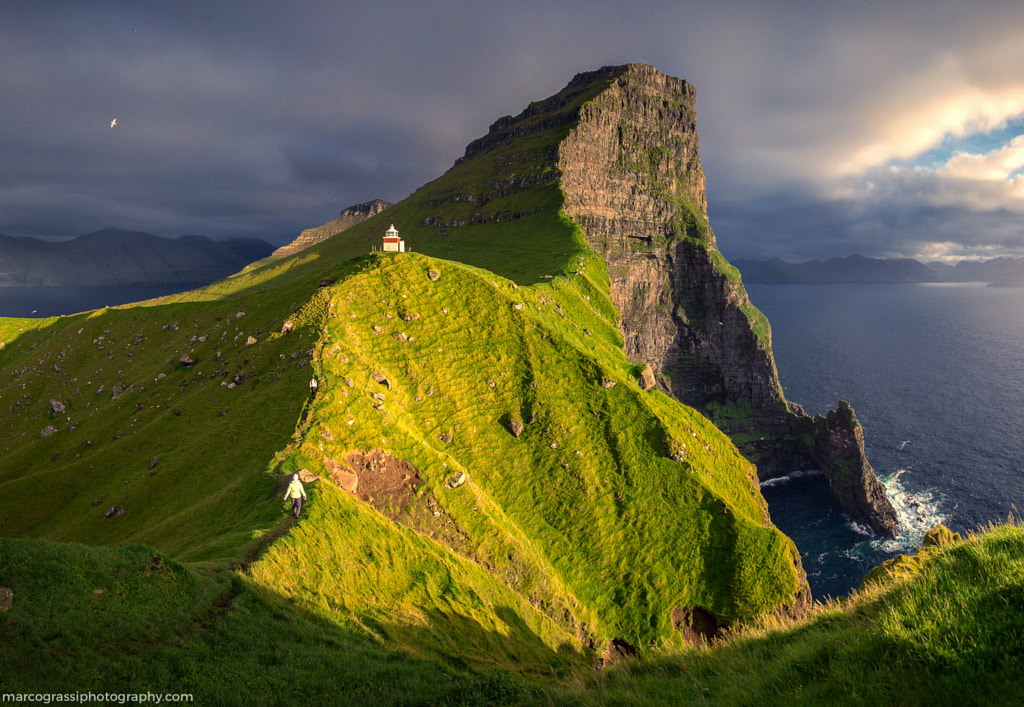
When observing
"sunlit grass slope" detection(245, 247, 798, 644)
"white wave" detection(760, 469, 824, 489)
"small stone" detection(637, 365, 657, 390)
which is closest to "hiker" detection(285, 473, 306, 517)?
"sunlit grass slope" detection(245, 247, 798, 644)

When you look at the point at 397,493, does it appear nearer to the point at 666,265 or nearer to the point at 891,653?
the point at 891,653

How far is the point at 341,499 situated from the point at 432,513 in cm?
860

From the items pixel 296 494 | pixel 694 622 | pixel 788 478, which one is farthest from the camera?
pixel 788 478

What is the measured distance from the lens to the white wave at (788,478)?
124m

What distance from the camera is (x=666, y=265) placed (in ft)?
536

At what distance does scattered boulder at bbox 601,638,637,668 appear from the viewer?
119 feet

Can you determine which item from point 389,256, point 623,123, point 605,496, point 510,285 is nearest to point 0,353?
point 389,256

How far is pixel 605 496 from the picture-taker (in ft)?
150

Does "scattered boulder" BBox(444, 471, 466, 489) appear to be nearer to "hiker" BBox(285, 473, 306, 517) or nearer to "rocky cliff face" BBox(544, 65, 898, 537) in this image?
"hiker" BBox(285, 473, 306, 517)

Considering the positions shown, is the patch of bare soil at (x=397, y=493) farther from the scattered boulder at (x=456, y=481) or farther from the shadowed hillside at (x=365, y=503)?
the scattered boulder at (x=456, y=481)

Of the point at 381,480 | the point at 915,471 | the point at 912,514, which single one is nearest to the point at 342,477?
the point at 381,480

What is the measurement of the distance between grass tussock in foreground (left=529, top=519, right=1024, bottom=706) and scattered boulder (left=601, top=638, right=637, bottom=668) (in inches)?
1233

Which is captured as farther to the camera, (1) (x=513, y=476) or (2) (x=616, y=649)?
(1) (x=513, y=476)

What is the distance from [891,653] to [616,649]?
36.5 m
